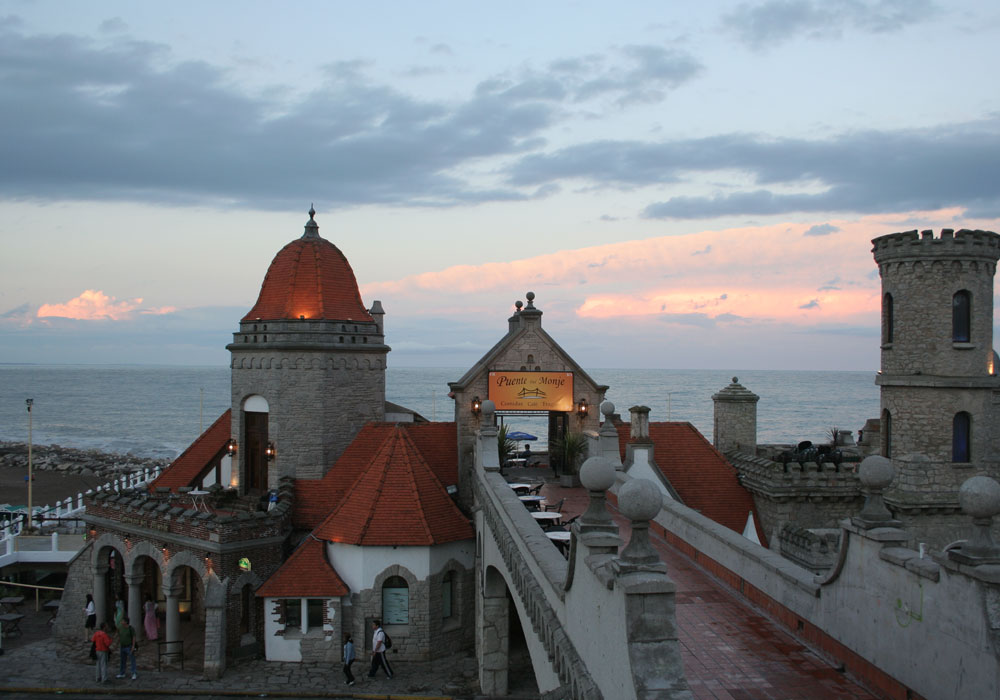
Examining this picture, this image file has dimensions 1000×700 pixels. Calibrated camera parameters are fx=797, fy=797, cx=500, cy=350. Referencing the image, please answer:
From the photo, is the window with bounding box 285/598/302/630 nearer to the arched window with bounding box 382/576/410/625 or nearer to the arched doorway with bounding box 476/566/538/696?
the arched window with bounding box 382/576/410/625

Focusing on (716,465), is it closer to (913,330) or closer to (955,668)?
(913,330)

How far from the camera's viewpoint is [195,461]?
29703 mm

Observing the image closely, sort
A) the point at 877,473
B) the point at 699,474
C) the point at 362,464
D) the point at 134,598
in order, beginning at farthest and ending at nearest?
the point at 699,474 < the point at 362,464 < the point at 134,598 < the point at 877,473

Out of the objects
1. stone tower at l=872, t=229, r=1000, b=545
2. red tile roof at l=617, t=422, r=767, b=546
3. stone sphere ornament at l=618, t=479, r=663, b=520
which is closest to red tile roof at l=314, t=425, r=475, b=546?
red tile roof at l=617, t=422, r=767, b=546

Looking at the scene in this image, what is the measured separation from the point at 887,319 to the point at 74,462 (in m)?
67.2

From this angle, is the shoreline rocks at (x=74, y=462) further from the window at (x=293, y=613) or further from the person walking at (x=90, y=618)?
the window at (x=293, y=613)

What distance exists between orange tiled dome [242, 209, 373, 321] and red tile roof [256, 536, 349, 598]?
349 inches

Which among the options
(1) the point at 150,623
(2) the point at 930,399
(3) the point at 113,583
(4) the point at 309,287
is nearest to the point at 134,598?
(1) the point at 150,623

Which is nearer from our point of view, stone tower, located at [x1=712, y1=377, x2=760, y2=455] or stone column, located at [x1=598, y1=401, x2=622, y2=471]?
stone column, located at [x1=598, y1=401, x2=622, y2=471]

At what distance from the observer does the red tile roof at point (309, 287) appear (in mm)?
29047

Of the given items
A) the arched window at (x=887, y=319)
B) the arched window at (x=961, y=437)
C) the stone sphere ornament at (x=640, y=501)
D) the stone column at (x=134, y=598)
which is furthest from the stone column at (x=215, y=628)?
the arched window at (x=961, y=437)

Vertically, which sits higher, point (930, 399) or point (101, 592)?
point (930, 399)

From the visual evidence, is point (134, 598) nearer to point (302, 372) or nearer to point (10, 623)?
point (10, 623)

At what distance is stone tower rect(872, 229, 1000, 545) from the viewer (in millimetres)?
25797
